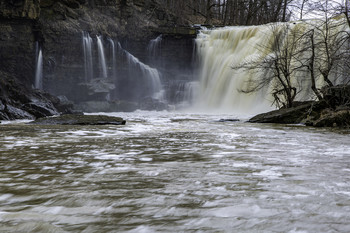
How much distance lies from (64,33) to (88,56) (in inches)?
79.7

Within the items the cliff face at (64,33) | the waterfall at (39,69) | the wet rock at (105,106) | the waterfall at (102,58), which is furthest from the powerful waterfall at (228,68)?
the waterfall at (39,69)

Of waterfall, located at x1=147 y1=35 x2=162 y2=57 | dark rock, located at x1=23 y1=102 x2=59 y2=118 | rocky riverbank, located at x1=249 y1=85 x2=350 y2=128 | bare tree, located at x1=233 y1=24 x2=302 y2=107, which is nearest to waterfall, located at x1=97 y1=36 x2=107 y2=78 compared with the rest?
waterfall, located at x1=147 y1=35 x2=162 y2=57

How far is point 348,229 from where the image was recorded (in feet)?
5.14

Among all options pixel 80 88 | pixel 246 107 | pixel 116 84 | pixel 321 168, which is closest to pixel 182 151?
pixel 321 168

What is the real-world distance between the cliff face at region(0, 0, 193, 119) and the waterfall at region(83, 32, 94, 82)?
0.75ft

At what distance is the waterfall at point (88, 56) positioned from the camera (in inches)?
851

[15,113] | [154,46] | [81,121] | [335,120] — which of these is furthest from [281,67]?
[154,46]

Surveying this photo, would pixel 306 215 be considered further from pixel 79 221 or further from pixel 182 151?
pixel 182 151

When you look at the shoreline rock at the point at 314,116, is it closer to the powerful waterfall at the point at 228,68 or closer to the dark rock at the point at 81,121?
the dark rock at the point at 81,121

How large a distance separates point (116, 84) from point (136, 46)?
9.86 feet

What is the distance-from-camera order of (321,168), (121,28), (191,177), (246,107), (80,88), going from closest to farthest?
1. (191,177)
2. (321,168)
3. (246,107)
4. (80,88)
5. (121,28)

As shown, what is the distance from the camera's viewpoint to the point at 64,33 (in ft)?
68.2

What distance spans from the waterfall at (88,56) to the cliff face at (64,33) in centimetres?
23

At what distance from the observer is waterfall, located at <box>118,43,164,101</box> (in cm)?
2341
